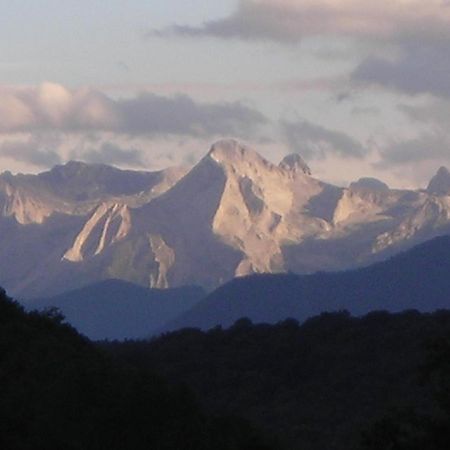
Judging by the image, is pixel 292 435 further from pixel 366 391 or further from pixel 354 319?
pixel 354 319

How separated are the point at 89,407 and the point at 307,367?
2340 cm

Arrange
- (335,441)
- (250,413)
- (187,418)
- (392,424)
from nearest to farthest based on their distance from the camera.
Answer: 1. (392,424)
2. (187,418)
3. (335,441)
4. (250,413)

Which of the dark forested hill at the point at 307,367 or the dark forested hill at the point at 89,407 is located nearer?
the dark forested hill at the point at 89,407

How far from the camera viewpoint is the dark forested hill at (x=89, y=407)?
33375 mm

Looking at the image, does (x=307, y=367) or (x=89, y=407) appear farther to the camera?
(x=307, y=367)

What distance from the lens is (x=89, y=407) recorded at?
36.0 metres

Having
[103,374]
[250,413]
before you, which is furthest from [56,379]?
[250,413]

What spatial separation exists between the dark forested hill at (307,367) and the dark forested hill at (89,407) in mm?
7895

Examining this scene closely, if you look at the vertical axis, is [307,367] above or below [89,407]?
above

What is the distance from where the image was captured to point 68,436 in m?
33.4

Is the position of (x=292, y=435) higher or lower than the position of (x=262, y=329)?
lower

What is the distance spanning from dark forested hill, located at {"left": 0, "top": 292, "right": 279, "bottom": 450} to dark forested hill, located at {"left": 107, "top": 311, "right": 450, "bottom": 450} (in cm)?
790

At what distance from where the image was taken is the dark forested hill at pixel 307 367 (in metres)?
52.2

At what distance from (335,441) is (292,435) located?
1.55m
